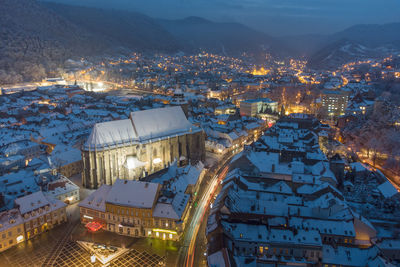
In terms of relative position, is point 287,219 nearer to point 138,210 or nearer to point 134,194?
point 138,210

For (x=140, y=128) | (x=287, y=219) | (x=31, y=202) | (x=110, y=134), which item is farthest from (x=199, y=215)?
(x=31, y=202)

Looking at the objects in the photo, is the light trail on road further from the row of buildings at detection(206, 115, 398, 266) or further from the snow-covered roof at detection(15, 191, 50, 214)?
the snow-covered roof at detection(15, 191, 50, 214)

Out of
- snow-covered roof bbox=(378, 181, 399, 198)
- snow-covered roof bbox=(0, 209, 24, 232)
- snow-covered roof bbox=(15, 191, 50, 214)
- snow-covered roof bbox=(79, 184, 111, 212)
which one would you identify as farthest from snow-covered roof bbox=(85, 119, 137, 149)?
snow-covered roof bbox=(378, 181, 399, 198)

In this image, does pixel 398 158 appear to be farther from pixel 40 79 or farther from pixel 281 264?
pixel 40 79

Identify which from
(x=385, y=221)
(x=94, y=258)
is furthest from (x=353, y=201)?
(x=94, y=258)

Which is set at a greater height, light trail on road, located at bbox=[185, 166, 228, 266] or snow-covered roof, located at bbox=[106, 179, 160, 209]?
snow-covered roof, located at bbox=[106, 179, 160, 209]

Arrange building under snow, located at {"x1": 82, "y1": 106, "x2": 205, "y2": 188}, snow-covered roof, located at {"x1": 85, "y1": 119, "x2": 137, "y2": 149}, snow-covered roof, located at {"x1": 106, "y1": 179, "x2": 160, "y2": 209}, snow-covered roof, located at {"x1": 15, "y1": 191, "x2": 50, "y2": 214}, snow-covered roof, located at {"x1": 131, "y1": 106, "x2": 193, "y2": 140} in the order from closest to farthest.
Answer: snow-covered roof, located at {"x1": 15, "y1": 191, "x2": 50, "y2": 214}, snow-covered roof, located at {"x1": 106, "y1": 179, "x2": 160, "y2": 209}, snow-covered roof, located at {"x1": 85, "y1": 119, "x2": 137, "y2": 149}, building under snow, located at {"x1": 82, "y1": 106, "x2": 205, "y2": 188}, snow-covered roof, located at {"x1": 131, "y1": 106, "x2": 193, "y2": 140}

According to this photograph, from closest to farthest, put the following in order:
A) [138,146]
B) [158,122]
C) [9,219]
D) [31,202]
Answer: [9,219] < [31,202] < [138,146] < [158,122]
